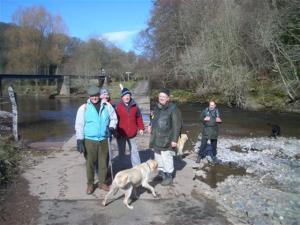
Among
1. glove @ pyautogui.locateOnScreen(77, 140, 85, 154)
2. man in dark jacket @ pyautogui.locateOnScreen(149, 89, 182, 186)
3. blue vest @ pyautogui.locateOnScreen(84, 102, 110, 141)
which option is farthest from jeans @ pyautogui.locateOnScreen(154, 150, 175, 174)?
glove @ pyautogui.locateOnScreen(77, 140, 85, 154)

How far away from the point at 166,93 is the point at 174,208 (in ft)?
7.16

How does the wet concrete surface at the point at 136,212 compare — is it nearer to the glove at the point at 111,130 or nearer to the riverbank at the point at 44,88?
the glove at the point at 111,130

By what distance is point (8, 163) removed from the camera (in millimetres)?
8977

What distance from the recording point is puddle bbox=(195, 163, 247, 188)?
9641mm

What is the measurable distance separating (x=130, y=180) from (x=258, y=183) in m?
4.00

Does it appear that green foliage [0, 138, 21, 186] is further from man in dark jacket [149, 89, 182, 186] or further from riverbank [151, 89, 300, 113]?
riverbank [151, 89, 300, 113]

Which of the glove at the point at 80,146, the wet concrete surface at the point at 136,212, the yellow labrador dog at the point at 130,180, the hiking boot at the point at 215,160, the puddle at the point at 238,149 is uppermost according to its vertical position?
the glove at the point at 80,146

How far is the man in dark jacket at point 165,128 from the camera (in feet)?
25.3

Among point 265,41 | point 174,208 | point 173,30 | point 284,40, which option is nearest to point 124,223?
Result: point 174,208

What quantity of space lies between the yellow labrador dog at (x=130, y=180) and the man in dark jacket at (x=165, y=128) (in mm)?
602

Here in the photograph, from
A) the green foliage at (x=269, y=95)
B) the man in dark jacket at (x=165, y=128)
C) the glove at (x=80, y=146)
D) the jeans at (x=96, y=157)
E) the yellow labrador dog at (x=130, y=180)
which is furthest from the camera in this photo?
the green foliage at (x=269, y=95)

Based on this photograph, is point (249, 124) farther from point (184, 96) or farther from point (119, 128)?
point (184, 96)

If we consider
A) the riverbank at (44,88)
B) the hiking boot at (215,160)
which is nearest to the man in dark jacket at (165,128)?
the hiking boot at (215,160)


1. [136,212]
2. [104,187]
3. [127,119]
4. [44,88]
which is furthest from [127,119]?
[44,88]
